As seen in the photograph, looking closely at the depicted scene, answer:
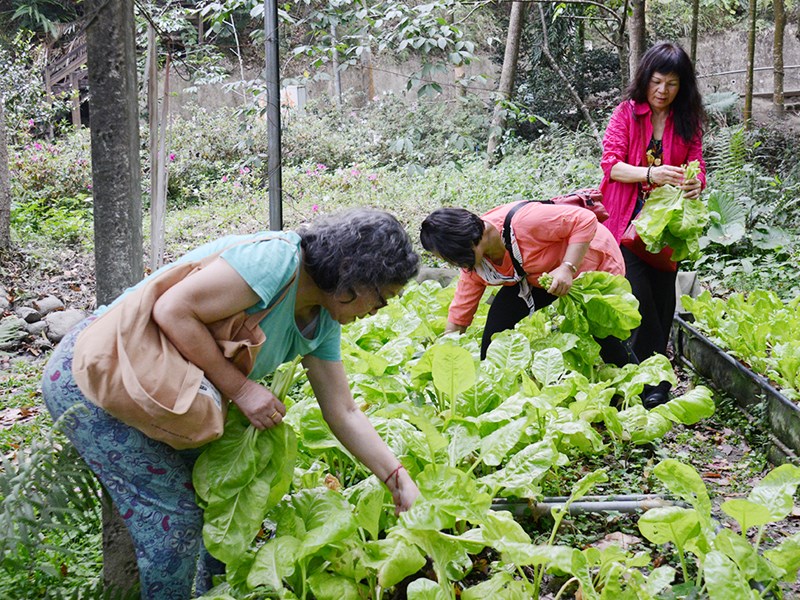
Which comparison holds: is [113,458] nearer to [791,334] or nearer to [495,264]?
[495,264]

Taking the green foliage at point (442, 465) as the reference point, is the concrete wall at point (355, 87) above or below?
above

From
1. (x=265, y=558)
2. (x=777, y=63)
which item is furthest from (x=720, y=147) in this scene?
(x=265, y=558)

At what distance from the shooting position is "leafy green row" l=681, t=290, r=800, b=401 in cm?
341

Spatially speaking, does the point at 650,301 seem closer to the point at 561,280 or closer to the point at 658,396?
the point at 658,396

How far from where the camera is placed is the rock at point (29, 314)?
5629 mm

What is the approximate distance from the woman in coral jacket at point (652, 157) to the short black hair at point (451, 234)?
39.1 inches

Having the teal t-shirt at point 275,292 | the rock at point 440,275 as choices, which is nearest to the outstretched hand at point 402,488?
the teal t-shirt at point 275,292

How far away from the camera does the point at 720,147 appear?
327 inches

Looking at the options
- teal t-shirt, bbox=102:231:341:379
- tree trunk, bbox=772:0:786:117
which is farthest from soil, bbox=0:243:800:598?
tree trunk, bbox=772:0:786:117

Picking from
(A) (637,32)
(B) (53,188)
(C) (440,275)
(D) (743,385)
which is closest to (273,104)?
(C) (440,275)

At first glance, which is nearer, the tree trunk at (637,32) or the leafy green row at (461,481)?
the leafy green row at (461,481)

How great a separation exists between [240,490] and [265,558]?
8.1 inches

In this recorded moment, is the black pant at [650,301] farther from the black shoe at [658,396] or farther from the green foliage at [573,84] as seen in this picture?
the green foliage at [573,84]

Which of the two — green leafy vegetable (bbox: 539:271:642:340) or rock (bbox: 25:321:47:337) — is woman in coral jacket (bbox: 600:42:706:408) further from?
rock (bbox: 25:321:47:337)
